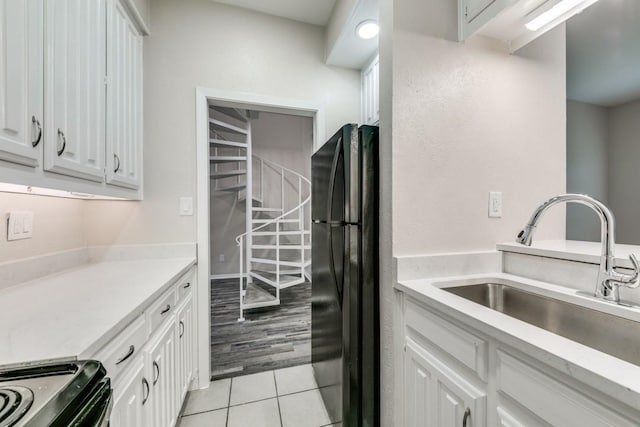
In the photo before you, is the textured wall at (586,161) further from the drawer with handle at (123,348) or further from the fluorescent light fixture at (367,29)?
the drawer with handle at (123,348)

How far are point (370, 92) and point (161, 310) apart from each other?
2161mm

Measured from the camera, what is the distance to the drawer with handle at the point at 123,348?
74 centimetres

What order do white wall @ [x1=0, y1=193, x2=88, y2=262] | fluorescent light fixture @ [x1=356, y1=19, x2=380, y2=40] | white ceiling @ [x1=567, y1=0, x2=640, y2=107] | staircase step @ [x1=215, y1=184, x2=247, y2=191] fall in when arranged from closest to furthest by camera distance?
white wall @ [x1=0, y1=193, x2=88, y2=262], white ceiling @ [x1=567, y1=0, x2=640, y2=107], fluorescent light fixture @ [x1=356, y1=19, x2=380, y2=40], staircase step @ [x1=215, y1=184, x2=247, y2=191]

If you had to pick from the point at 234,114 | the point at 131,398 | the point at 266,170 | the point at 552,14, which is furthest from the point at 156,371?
the point at 266,170

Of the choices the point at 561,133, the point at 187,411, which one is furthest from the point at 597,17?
the point at 187,411

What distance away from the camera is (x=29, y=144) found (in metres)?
0.87

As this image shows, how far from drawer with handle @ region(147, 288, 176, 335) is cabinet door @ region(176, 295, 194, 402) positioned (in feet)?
0.51

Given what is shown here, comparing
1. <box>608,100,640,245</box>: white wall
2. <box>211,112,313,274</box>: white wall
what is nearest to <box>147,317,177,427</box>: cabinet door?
<box>608,100,640,245</box>: white wall

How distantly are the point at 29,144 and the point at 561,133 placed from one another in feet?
8.03

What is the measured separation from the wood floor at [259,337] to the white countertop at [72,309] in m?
1.14

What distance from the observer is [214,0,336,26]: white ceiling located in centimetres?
196

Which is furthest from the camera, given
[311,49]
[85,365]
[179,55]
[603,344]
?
[311,49]

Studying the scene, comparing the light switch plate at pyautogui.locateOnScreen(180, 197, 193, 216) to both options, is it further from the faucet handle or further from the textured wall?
the textured wall

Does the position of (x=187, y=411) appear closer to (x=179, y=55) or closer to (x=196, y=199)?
(x=196, y=199)
